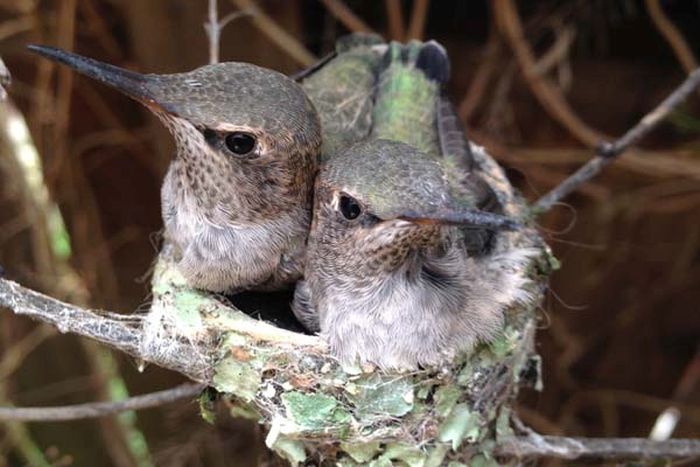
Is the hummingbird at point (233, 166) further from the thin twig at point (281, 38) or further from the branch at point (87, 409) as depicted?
the thin twig at point (281, 38)

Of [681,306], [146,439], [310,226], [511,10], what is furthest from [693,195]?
[146,439]

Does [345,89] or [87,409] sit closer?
[87,409]

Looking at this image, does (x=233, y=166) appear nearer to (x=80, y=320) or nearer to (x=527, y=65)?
(x=80, y=320)

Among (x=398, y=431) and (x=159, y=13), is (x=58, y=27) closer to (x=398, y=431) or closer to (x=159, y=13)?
(x=159, y=13)

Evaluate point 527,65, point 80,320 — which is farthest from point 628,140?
point 80,320

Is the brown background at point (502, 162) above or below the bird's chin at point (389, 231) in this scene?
below

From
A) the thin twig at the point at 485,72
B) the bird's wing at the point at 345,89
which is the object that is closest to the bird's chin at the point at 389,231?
the bird's wing at the point at 345,89

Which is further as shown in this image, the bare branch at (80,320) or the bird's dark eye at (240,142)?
the bird's dark eye at (240,142)

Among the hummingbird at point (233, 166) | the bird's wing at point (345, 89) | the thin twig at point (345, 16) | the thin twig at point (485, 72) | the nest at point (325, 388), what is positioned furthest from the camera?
the thin twig at point (485, 72)

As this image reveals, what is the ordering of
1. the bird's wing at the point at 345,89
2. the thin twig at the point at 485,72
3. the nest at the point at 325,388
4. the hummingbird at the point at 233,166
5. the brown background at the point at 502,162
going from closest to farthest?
the hummingbird at the point at 233,166
the nest at the point at 325,388
the bird's wing at the point at 345,89
the brown background at the point at 502,162
the thin twig at the point at 485,72
